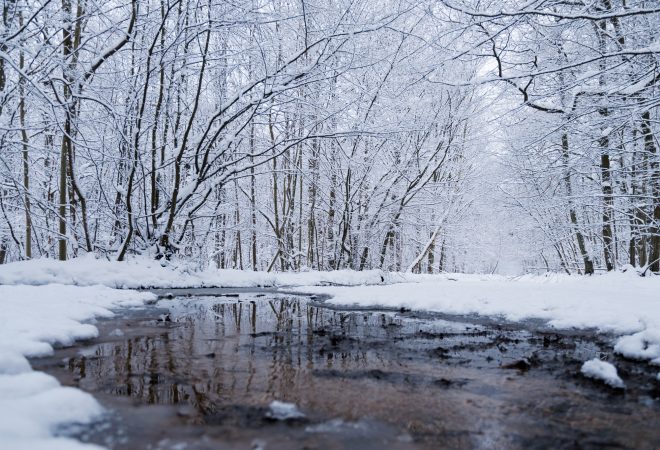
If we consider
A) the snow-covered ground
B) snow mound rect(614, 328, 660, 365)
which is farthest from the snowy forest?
snow mound rect(614, 328, 660, 365)

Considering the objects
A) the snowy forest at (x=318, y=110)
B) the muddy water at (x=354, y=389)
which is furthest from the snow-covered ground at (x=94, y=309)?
the snowy forest at (x=318, y=110)

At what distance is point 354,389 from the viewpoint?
2365 millimetres

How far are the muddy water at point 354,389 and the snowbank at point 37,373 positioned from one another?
13 centimetres

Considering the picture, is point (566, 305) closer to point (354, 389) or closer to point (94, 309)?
point (354, 389)

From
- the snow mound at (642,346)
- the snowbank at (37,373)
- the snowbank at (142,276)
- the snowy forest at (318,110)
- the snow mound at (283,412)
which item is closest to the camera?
the snowbank at (37,373)

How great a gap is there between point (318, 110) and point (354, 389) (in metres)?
10.2

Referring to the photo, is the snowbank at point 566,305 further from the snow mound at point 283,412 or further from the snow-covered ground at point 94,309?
the snow mound at point 283,412

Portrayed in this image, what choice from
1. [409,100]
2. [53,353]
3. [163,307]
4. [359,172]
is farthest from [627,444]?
[409,100]

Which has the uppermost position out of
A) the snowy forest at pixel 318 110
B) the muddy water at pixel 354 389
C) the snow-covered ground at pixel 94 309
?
the snowy forest at pixel 318 110

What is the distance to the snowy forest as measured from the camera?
20.2ft

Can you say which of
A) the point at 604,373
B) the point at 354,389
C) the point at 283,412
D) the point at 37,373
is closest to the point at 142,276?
the point at 37,373

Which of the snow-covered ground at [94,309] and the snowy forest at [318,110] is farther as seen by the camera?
the snowy forest at [318,110]

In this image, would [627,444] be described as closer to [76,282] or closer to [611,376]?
[611,376]

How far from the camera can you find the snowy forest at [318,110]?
6160 millimetres
